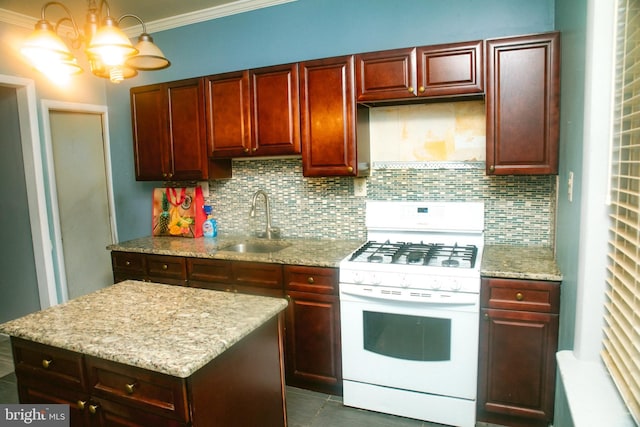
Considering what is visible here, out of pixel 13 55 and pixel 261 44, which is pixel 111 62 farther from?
pixel 13 55

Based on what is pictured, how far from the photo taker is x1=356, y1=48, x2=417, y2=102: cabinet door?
2490 millimetres

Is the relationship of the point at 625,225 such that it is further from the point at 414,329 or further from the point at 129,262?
the point at 129,262

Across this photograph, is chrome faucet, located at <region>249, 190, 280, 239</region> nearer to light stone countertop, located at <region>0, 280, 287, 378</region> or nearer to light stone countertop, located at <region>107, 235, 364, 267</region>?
light stone countertop, located at <region>107, 235, 364, 267</region>

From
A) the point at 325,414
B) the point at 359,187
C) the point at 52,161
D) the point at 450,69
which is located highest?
the point at 450,69

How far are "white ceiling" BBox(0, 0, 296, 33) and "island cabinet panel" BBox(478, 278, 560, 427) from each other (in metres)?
2.55

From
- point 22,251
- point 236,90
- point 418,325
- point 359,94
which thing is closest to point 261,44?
point 236,90

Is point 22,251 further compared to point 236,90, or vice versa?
point 22,251

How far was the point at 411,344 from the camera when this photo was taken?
7.49ft

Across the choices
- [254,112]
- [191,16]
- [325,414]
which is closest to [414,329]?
[325,414]

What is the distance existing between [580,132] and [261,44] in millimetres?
2392

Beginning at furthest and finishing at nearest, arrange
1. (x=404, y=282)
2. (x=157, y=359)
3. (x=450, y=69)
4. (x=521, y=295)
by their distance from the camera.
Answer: (x=450, y=69) → (x=404, y=282) → (x=521, y=295) → (x=157, y=359)

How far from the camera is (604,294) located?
4.89ft

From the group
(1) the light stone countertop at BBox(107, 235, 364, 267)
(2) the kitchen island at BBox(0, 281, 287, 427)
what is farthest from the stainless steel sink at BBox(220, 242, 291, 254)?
(2) the kitchen island at BBox(0, 281, 287, 427)

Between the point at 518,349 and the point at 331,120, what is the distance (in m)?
1.71
